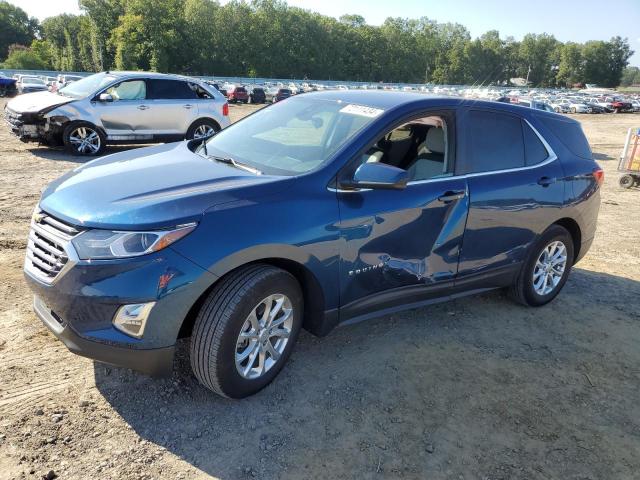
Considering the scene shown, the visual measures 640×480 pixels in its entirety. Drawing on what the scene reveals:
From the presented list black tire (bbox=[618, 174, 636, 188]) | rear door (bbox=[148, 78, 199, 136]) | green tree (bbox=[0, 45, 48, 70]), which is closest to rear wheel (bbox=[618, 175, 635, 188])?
black tire (bbox=[618, 174, 636, 188])

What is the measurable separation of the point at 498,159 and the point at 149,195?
2654mm

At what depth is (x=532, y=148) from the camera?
14.1ft

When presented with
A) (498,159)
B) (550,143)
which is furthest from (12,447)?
(550,143)

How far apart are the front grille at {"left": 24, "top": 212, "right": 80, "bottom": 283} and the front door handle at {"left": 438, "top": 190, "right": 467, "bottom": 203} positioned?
7.60ft

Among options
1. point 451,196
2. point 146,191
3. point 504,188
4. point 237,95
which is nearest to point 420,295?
point 451,196

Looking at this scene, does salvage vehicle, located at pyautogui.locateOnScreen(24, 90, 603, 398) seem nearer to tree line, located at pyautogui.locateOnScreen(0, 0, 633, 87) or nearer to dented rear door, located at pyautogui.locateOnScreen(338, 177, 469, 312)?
dented rear door, located at pyautogui.locateOnScreen(338, 177, 469, 312)

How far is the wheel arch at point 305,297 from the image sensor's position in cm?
278

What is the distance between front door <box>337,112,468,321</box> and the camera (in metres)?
3.19

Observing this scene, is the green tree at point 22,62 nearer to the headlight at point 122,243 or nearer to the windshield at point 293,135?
the windshield at point 293,135

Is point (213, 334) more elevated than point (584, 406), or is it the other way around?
point (213, 334)

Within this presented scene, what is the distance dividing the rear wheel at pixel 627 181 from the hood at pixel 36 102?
38.2 feet

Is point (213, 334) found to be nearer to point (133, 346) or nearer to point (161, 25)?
point (133, 346)

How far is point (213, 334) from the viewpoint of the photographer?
2723 mm

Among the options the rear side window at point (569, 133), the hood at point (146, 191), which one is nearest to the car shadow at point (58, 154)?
the hood at point (146, 191)
